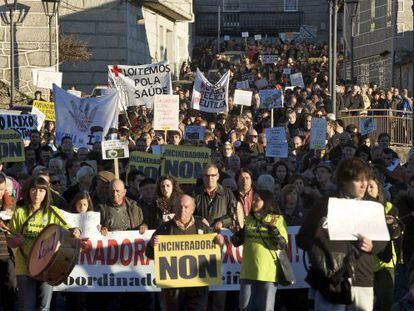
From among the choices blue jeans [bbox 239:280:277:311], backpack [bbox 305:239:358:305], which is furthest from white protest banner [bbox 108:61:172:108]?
backpack [bbox 305:239:358:305]

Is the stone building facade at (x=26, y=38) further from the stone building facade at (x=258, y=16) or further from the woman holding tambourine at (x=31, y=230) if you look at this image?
the stone building facade at (x=258, y=16)

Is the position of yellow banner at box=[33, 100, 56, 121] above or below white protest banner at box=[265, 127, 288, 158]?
above

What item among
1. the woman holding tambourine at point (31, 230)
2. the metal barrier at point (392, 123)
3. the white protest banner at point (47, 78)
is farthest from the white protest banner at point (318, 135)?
the white protest banner at point (47, 78)

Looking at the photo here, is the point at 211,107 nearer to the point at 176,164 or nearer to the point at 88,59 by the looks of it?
the point at 176,164

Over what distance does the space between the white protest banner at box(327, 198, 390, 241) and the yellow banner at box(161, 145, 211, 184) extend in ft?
25.3

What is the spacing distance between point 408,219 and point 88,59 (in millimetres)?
26189

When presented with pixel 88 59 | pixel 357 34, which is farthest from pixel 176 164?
pixel 357 34

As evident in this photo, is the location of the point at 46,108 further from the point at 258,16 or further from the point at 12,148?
the point at 258,16

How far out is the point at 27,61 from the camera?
34281 mm

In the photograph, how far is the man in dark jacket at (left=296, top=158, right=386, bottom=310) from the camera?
830cm

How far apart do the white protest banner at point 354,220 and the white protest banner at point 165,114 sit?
11911 millimetres

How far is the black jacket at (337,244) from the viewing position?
27.8ft

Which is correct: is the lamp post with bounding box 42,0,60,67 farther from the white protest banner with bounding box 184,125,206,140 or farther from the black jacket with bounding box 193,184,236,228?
the black jacket with bounding box 193,184,236,228

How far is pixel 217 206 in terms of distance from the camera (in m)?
12.8
